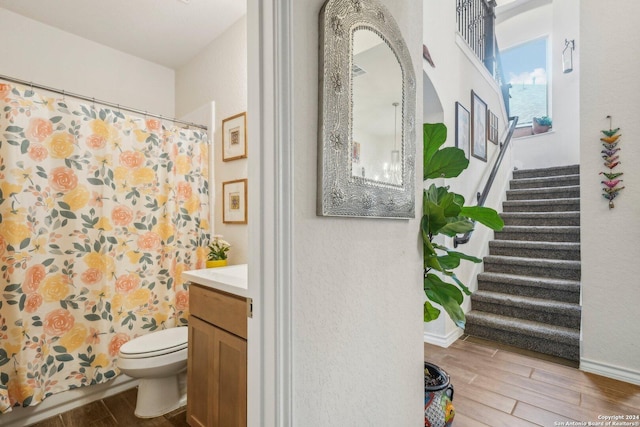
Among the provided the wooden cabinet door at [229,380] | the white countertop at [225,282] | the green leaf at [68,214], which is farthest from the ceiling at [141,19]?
the wooden cabinet door at [229,380]

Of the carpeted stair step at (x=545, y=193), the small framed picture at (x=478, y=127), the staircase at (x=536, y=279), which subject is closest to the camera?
the staircase at (x=536, y=279)

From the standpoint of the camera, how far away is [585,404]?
185 cm

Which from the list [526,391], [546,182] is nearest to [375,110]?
[526,391]

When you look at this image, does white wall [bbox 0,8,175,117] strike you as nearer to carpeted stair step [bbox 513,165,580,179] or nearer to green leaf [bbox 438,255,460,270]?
green leaf [bbox 438,255,460,270]

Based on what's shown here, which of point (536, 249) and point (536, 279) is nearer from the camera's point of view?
point (536, 279)

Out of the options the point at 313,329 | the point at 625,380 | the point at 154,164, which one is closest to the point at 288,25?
the point at 313,329

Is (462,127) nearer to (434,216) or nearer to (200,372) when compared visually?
(434,216)

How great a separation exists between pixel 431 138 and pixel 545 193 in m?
3.67

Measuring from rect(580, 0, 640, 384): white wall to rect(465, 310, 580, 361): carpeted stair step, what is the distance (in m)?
0.22

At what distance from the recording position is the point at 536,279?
120 inches

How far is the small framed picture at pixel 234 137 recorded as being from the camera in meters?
2.24

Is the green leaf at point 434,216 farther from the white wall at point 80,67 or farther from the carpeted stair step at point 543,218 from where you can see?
the carpeted stair step at point 543,218

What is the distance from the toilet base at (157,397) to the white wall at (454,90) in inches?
82.8

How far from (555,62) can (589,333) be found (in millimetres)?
5164
